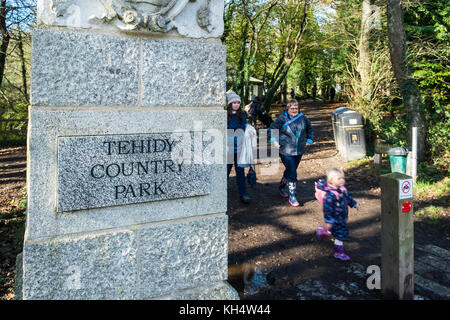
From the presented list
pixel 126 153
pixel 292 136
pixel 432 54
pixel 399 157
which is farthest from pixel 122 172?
pixel 432 54

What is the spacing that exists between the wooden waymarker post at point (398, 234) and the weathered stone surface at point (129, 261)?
1.50 meters

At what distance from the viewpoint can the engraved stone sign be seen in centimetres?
236

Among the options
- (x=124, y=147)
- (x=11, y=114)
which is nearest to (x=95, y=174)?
(x=124, y=147)

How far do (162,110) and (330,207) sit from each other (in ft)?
7.85

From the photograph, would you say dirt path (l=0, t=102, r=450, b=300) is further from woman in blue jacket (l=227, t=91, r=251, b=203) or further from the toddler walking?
woman in blue jacket (l=227, t=91, r=251, b=203)

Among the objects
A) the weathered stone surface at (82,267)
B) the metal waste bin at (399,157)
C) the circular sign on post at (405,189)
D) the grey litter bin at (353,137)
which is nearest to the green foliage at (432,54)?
the grey litter bin at (353,137)

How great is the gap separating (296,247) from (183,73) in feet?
9.31

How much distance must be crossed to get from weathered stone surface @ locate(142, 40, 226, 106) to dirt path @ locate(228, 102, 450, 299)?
1964mm

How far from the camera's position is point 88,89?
2416mm

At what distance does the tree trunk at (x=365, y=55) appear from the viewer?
10742mm

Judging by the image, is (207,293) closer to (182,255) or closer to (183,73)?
(182,255)

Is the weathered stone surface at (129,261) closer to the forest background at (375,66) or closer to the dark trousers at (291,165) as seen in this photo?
the dark trousers at (291,165)

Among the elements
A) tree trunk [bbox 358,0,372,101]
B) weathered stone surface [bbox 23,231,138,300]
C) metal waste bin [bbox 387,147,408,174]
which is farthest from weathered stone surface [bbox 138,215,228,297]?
tree trunk [bbox 358,0,372,101]
